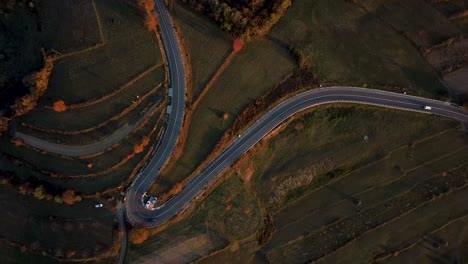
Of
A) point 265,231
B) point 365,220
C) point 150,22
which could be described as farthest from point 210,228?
point 150,22

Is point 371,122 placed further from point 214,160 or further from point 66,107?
point 66,107

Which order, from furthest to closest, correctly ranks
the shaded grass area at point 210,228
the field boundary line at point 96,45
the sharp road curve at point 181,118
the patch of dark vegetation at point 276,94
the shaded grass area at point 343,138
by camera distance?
1. the shaded grass area at point 343,138
2. the field boundary line at point 96,45
3. the patch of dark vegetation at point 276,94
4. the sharp road curve at point 181,118
5. the shaded grass area at point 210,228

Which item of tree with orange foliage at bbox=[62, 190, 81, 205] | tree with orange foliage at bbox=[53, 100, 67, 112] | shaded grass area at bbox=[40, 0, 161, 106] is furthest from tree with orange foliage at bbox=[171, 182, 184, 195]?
tree with orange foliage at bbox=[53, 100, 67, 112]

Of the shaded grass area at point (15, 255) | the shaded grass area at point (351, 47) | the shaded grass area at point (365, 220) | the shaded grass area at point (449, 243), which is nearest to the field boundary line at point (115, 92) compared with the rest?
the shaded grass area at point (351, 47)

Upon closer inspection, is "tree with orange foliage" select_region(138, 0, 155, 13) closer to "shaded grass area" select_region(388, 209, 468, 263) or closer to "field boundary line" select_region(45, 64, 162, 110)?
→ "field boundary line" select_region(45, 64, 162, 110)

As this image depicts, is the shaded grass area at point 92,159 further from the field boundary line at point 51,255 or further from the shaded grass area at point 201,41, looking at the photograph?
the field boundary line at point 51,255

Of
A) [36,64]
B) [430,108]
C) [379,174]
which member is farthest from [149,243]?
[430,108]
